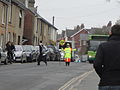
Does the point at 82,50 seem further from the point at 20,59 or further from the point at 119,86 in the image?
the point at 119,86

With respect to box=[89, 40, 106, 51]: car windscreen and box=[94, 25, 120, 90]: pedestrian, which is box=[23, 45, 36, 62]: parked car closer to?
box=[89, 40, 106, 51]: car windscreen

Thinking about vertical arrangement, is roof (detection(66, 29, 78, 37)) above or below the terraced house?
above

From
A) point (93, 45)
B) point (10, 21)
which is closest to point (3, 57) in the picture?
point (93, 45)

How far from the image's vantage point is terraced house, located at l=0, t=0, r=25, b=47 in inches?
1542

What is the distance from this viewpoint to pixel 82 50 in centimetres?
10588

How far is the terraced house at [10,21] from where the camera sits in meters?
39.2

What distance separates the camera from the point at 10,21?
42188mm

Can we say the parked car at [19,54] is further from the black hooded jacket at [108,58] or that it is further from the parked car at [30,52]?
the black hooded jacket at [108,58]

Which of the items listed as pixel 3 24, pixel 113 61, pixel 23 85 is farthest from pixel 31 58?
pixel 113 61

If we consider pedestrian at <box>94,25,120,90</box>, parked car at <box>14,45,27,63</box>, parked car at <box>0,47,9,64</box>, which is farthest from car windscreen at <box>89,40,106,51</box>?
pedestrian at <box>94,25,120,90</box>

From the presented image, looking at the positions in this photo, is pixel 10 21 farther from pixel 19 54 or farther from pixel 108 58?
pixel 108 58

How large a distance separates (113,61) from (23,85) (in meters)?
7.92

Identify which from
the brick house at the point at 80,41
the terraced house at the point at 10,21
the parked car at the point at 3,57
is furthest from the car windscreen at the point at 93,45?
the brick house at the point at 80,41

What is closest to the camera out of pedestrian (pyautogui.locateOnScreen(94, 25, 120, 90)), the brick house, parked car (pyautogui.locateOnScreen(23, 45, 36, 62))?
pedestrian (pyautogui.locateOnScreen(94, 25, 120, 90))
